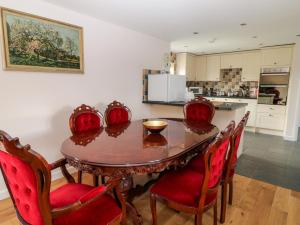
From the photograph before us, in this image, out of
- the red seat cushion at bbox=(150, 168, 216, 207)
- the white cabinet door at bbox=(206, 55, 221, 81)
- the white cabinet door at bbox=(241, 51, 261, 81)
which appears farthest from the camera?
the white cabinet door at bbox=(206, 55, 221, 81)

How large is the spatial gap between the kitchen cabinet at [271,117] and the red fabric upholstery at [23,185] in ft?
17.5

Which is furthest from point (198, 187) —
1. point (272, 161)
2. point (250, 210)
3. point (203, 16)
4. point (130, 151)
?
point (272, 161)

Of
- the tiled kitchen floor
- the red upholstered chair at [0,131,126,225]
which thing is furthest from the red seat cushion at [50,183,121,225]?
the tiled kitchen floor

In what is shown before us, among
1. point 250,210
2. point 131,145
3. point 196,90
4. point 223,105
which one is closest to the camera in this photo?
point 131,145

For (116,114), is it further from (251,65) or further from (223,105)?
(251,65)

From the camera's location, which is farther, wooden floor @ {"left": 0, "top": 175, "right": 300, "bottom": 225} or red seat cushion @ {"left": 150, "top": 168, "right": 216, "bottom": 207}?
wooden floor @ {"left": 0, "top": 175, "right": 300, "bottom": 225}

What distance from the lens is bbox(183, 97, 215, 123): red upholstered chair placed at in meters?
2.77

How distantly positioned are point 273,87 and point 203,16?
131 inches

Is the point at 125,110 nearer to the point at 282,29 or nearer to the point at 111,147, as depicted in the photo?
Result: the point at 111,147

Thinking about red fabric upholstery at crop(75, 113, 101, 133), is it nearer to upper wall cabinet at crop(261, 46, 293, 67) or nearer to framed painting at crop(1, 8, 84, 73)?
framed painting at crop(1, 8, 84, 73)

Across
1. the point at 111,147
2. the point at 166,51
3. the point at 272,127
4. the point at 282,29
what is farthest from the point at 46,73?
the point at 272,127

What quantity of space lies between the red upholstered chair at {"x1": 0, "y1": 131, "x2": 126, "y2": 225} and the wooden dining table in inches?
5.5

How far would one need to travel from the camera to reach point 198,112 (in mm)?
2887

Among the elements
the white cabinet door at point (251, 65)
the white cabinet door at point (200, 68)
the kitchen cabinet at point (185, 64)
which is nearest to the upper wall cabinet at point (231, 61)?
the white cabinet door at point (251, 65)
